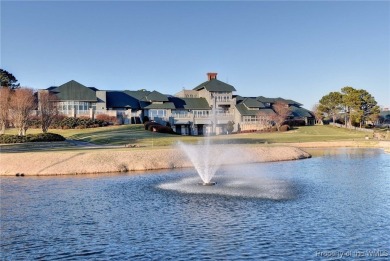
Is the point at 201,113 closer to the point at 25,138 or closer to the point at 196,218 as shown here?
the point at 25,138

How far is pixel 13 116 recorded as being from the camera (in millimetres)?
71125

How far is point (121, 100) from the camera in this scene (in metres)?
106

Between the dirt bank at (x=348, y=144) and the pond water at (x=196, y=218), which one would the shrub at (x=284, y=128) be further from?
the pond water at (x=196, y=218)

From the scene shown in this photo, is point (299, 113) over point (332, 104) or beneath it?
beneath

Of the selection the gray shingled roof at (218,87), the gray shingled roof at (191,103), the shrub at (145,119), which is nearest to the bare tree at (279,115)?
the gray shingled roof at (218,87)

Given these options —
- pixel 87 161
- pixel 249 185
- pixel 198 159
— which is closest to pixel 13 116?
pixel 87 161

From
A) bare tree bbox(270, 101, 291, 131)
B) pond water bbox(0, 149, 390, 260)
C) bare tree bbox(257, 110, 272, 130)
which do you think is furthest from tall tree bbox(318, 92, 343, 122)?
pond water bbox(0, 149, 390, 260)

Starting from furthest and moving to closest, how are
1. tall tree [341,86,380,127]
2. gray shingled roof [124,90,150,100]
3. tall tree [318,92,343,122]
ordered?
tall tree [318,92,343,122] → tall tree [341,86,380,127] → gray shingled roof [124,90,150,100]

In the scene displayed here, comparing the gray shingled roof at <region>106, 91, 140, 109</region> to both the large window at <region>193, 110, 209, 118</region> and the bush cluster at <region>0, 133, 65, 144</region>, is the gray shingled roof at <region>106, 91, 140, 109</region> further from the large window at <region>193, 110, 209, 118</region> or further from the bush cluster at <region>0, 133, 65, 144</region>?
the bush cluster at <region>0, 133, 65, 144</region>

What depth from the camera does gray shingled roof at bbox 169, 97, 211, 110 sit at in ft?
354

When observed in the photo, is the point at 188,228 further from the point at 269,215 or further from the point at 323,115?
the point at 323,115

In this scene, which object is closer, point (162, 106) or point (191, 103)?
point (162, 106)

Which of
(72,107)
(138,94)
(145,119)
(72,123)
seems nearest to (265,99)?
(138,94)

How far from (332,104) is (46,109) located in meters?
86.8
